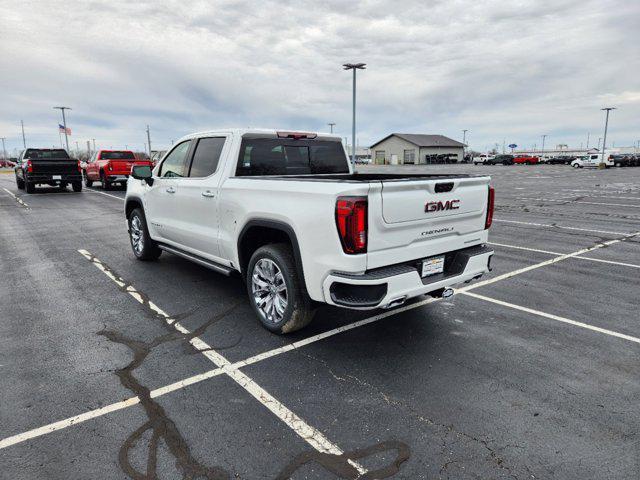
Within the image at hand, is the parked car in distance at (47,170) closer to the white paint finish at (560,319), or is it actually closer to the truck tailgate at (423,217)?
the white paint finish at (560,319)

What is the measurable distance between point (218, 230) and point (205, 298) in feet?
3.34

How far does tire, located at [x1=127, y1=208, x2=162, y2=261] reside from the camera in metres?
6.88

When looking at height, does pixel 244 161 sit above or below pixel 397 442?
above

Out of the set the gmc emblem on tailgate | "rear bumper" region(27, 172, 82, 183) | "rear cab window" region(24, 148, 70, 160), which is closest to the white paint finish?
the gmc emblem on tailgate

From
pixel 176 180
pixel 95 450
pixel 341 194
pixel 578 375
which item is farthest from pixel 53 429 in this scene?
pixel 578 375

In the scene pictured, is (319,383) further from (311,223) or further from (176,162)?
(176,162)

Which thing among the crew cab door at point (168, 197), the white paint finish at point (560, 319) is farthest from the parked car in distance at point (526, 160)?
the crew cab door at point (168, 197)

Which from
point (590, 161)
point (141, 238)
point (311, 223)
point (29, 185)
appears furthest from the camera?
point (590, 161)

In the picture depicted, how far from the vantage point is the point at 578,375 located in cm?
353

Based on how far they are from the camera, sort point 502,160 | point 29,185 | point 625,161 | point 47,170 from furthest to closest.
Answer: point 502,160, point 625,161, point 29,185, point 47,170

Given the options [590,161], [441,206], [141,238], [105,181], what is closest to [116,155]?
[105,181]

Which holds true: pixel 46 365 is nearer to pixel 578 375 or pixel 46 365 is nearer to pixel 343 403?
pixel 343 403

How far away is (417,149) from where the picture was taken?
78.8 metres

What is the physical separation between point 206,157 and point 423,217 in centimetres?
281
